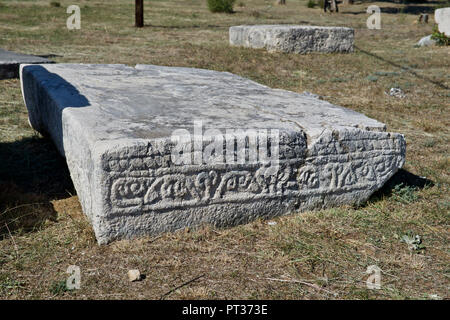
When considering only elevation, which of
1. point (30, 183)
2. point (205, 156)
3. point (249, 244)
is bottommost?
point (249, 244)

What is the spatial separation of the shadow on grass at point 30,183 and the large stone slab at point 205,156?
0.27 metres

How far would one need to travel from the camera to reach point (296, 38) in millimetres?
9453

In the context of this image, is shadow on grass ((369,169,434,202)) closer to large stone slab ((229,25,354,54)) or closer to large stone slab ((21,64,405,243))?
large stone slab ((21,64,405,243))

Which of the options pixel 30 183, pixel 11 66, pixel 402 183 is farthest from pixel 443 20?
pixel 30 183

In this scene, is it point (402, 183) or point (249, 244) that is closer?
point (249, 244)

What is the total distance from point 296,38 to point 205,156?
23.6 ft

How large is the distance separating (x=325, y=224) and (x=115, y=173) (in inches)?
52.5

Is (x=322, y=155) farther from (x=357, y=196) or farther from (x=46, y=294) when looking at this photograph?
(x=46, y=294)

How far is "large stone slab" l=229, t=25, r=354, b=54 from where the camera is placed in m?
9.38

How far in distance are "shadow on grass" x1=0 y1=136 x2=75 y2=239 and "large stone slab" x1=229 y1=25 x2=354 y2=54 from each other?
5808 mm

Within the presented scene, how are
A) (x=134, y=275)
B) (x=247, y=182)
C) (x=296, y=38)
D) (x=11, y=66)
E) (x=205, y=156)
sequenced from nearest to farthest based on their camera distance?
(x=134, y=275)
(x=205, y=156)
(x=247, y=182)
(x=11, y=66)
(x=296, y=38)

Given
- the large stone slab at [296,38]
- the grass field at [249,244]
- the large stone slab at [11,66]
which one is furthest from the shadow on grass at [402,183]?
the large stone slab at [296,38]

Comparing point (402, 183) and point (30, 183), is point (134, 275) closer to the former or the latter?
point (30, 183)

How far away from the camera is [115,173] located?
2.61 m
